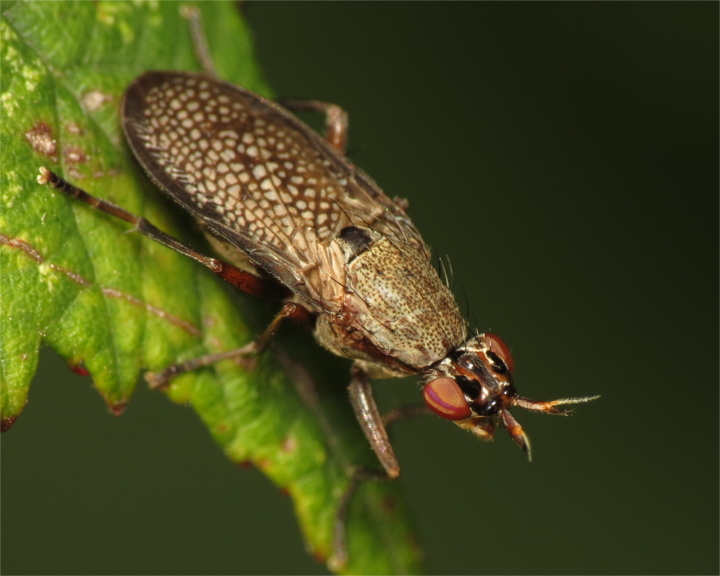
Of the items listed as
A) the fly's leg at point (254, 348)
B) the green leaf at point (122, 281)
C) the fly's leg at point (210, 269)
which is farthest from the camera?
the fly's leg at point (254, 348)

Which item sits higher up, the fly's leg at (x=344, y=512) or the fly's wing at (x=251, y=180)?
the fly's wing at (x=251, y=180)

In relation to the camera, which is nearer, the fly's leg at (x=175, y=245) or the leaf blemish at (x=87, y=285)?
the leaf blemish at (x=87, y=285)

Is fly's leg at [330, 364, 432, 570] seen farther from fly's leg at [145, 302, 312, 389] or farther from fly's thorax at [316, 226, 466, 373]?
fly's leg at [145, 302, 312, 389]

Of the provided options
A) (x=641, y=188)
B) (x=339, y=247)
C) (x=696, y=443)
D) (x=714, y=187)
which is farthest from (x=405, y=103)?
(x=696, y=443)

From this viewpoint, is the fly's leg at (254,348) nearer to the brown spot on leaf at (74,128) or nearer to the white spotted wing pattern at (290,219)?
the white spotted wing pattern at (290,219)

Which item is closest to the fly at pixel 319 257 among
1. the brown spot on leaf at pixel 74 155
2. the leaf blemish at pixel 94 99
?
the leaf blemish at pixel 94 99

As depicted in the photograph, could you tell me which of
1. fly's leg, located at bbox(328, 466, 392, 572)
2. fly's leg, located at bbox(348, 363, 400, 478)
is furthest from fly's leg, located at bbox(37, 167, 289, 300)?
fly's leg, located at bbox(328, 466, 392, 572)

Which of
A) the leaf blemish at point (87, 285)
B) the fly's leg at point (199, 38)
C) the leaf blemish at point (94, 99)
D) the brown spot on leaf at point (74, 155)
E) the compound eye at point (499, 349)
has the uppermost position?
the fly's leg at point (199, 38)
